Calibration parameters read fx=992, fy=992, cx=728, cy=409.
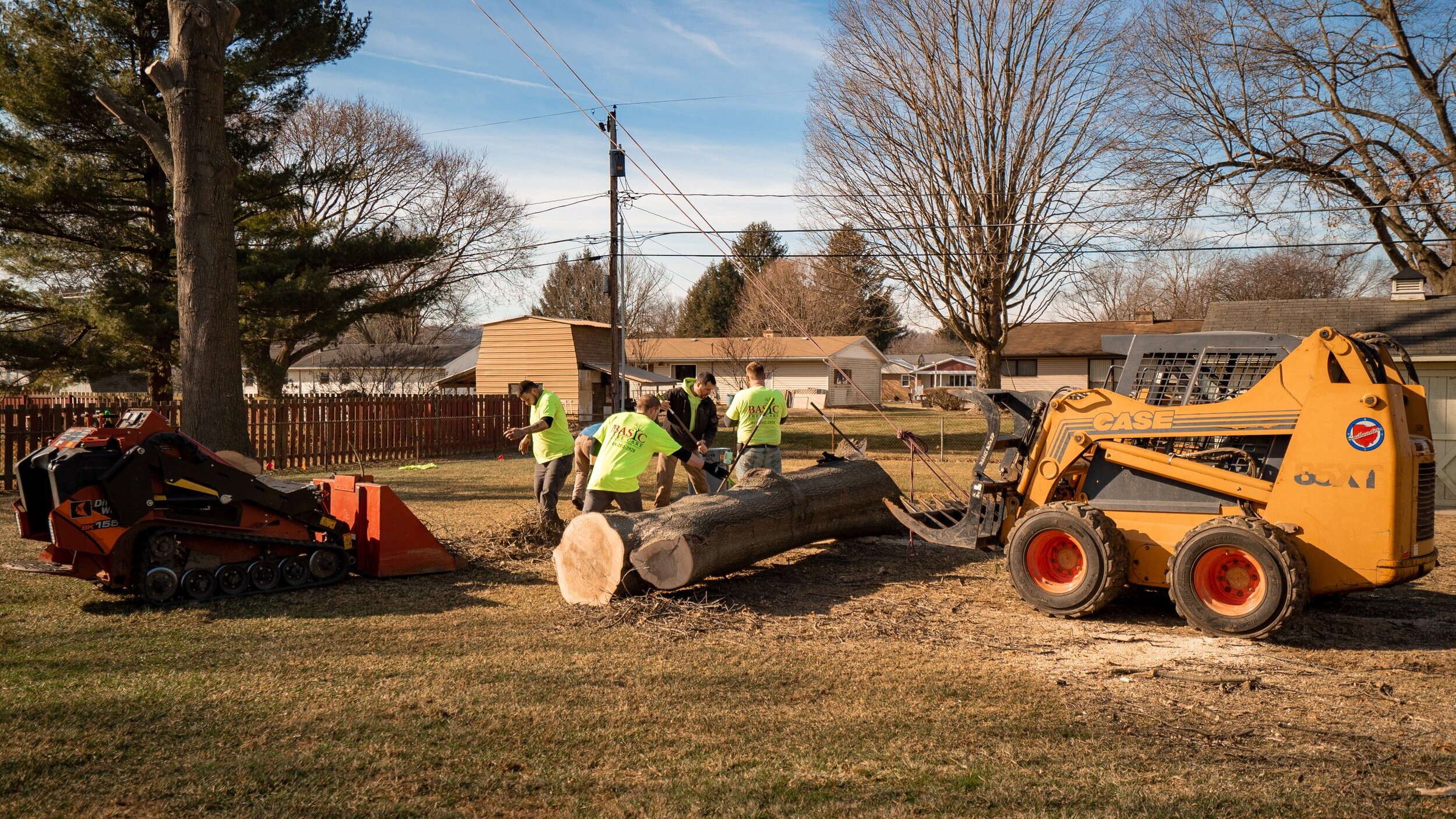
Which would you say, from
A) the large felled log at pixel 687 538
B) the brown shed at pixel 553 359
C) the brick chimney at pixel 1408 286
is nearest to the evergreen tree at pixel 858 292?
the brown shed at pixel 553 359

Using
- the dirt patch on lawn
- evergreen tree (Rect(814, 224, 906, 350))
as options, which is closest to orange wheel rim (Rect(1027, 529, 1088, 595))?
the dirt patch on lawn

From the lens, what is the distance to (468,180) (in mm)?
42938

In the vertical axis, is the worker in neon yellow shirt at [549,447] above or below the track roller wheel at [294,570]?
above

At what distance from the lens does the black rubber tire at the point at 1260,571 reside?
6688mm

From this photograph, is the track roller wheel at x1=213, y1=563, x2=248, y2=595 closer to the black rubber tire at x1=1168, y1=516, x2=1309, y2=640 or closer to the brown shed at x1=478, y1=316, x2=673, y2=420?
the black rubber tire at x1=1168, y1=516, x2=1309, y2=640

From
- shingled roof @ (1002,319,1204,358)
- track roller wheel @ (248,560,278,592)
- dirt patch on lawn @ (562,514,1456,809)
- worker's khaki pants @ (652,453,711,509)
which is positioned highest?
shingled roof @ (1002,319,1204,358)

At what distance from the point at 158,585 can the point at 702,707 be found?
15.5ft

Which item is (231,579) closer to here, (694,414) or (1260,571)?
(694,414)

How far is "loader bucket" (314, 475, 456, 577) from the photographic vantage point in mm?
8898

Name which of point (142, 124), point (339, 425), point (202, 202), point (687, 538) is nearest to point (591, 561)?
point (687, 538)

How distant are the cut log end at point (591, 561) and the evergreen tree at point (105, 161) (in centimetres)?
1533

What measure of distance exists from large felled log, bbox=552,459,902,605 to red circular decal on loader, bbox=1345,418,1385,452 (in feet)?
14.7

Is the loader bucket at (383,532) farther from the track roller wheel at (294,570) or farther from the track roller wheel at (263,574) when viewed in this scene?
the track roller wheel at (263,574)

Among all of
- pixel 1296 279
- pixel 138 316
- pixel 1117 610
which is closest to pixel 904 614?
pixel 1117 610
